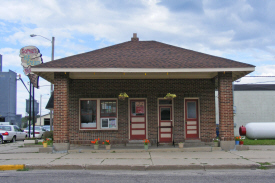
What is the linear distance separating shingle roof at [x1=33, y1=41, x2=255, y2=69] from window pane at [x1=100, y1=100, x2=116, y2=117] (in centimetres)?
236

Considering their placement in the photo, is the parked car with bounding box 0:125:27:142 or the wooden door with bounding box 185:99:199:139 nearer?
the wooden door with bounding box 185:99:199:139

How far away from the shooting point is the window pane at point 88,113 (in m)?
15.2

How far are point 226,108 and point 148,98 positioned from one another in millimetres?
3828

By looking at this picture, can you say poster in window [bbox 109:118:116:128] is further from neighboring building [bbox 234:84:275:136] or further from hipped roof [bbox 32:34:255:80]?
neighboring building [bbox 234:84:275:136]

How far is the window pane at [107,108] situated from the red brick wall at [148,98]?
1.06ft

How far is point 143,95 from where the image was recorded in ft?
49.6

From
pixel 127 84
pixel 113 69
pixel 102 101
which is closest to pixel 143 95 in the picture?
pixel 127 84

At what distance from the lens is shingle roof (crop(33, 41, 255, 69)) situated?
42.2 ft

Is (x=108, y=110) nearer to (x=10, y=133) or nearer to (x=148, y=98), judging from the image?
(x=148, y=98)

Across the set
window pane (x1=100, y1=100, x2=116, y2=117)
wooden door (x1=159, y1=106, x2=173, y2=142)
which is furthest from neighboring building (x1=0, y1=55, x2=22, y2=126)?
wooden door (x1=159, y1=106, x2=173, y2=142)

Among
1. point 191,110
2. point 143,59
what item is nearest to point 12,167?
point 143,59

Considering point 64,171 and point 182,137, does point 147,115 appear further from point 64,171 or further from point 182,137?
point 64,171

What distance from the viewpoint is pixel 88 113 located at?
1526cm

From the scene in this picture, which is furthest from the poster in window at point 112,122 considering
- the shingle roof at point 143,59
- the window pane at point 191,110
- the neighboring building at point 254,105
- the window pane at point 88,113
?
the neighboring building at point 254,105
